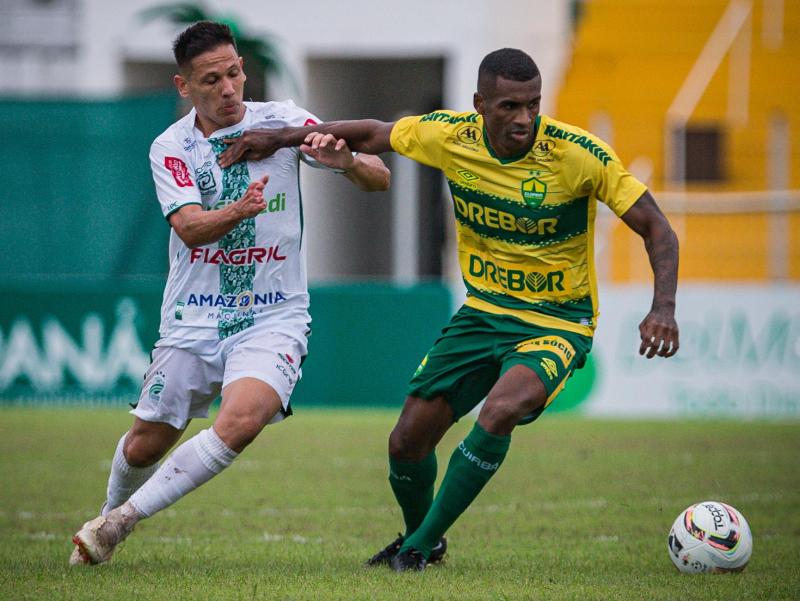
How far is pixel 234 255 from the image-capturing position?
6.24 metres

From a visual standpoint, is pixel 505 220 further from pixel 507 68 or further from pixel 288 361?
pixel 288 361

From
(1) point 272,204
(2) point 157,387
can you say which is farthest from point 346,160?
(2) point 157,387

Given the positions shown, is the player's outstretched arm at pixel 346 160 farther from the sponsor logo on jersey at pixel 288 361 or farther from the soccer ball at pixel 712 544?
the soccer ball at pixel 712 544

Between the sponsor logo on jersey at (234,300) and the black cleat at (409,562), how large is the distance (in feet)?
4.24

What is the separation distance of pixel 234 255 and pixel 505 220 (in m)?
1.26

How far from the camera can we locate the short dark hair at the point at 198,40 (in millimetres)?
6219

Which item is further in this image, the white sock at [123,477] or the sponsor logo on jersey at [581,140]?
the white sock at [123,477]

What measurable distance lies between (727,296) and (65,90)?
12215mm

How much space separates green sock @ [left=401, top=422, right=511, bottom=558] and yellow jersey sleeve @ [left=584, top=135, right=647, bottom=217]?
1.16 metres

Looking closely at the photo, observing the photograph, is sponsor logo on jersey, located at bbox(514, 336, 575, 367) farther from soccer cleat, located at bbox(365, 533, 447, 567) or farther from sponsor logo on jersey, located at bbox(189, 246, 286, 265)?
sponsor logo on jersey, located at bbox(189, 246, 286, 265)

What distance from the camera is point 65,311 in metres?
15.2

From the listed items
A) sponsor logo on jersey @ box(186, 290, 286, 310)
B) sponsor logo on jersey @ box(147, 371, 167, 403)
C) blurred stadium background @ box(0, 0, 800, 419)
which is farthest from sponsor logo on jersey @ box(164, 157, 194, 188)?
blurred stadium background @ box(0, 0, 800, 419)

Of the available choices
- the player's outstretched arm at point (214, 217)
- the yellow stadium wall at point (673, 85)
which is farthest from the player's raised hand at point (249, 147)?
the yellow stadium wall at point (673, 85)

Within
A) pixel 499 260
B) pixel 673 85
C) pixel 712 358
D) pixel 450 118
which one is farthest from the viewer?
pixel 673 85
